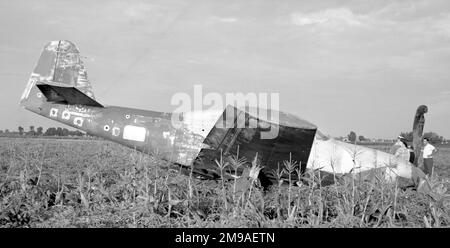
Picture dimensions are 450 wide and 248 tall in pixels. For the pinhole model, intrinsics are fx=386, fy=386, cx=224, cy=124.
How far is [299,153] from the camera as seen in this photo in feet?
23.5

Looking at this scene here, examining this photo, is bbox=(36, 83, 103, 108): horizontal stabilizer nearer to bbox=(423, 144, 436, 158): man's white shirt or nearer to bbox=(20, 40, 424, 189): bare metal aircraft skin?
bbox=(20, 40, 424, 189): bare metal aircraft skin

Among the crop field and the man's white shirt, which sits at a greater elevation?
the man's white shirt

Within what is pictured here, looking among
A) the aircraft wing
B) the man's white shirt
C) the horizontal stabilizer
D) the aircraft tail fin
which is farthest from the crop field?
the man's white shirt

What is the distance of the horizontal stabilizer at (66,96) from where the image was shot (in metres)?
7.95

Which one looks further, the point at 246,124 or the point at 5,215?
the point at 246,124

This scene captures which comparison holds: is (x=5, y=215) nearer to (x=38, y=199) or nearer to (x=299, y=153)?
(x=38, y=199)

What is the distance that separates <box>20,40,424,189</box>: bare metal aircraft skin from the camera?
22.5ft

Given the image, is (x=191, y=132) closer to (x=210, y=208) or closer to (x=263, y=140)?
(x=263, y=140)

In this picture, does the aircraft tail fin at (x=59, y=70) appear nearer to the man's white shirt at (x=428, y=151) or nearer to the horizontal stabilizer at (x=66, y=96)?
the horizontal stabilizer at (x=66, y=96)

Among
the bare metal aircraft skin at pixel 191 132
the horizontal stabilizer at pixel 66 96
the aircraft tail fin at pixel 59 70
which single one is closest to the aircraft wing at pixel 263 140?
the bare metal aircraft skin at pixel 191 132

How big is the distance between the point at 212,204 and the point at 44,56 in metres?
6.20

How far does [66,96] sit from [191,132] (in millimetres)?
2837
